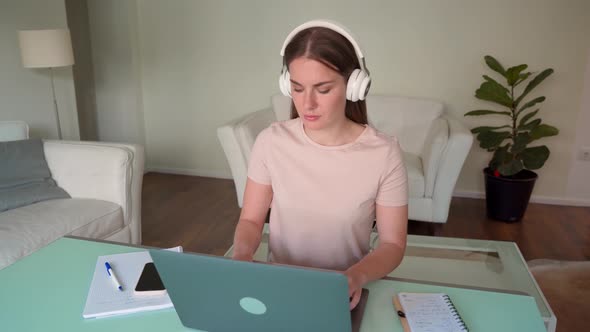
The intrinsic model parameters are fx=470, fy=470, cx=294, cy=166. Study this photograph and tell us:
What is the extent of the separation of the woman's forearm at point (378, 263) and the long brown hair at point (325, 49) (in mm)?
408

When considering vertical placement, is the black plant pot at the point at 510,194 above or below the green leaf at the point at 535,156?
below

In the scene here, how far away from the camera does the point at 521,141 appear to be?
9.52 ft

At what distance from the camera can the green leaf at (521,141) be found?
9.48ft

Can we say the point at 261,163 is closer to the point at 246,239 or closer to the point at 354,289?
the point at 246,239

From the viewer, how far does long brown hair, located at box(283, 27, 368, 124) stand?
106 cm

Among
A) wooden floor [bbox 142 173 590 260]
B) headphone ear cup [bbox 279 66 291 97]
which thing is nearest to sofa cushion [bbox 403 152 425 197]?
wooden floor [bbox 142 173 590 260]

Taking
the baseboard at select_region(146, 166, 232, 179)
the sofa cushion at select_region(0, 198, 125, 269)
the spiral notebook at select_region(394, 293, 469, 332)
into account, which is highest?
the spiral notebook at select_region(394, 293, 469, 332)

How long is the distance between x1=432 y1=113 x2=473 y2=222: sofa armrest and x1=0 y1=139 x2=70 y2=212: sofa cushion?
2.04 meters

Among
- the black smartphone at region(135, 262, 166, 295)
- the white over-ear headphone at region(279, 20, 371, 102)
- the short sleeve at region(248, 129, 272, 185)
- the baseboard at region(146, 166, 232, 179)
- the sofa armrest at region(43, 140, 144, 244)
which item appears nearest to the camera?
the black smartphone at region(135, 262, 166, 295)

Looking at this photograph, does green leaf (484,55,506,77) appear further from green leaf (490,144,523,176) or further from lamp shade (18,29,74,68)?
lamp shade (18,29,74,68)

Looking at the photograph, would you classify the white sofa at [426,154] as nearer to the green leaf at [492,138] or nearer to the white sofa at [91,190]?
the green leaf at [492,138]

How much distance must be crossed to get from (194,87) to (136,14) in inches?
29.3

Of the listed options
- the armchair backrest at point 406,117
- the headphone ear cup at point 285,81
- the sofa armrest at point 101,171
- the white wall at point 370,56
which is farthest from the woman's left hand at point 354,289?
the armchair backrest at point 406,117

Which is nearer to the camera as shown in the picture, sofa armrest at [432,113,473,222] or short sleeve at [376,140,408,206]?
short sleeve at [376,140,408,206]
